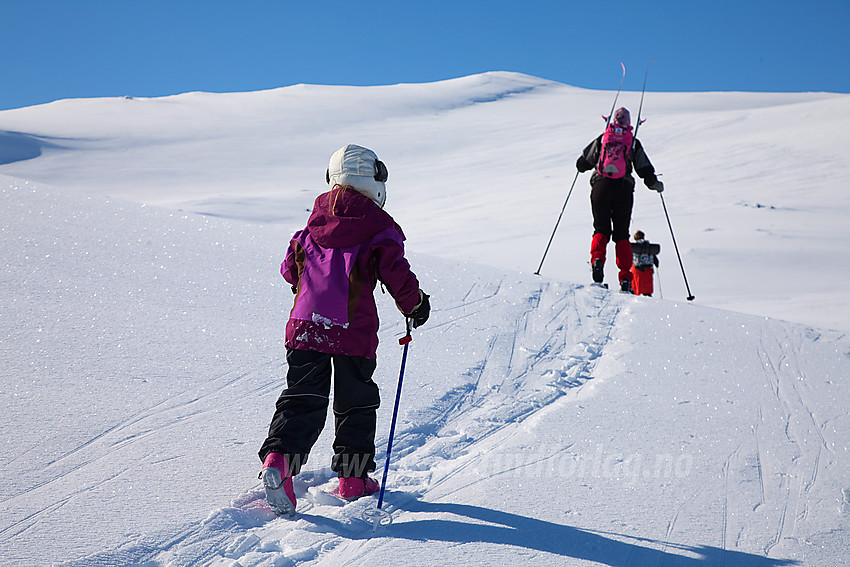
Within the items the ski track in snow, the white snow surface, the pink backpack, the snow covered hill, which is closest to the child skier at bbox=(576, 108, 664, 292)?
the pink backpack

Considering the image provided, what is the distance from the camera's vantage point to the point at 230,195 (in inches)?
860

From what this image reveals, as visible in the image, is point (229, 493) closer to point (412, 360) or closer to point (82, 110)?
point (412, 360)

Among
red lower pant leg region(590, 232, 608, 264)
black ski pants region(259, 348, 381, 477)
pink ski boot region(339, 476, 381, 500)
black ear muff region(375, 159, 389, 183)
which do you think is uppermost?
black ear muff region(375, 159, 389, 183)

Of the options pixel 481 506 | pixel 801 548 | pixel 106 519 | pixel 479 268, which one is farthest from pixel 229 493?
pixel 479 268

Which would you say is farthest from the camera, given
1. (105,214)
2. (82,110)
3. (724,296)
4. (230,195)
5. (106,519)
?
(82,110)

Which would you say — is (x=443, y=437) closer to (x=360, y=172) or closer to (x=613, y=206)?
(x=360, y=172)

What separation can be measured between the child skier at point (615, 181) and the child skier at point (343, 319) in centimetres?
409

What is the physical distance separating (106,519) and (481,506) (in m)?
1.32

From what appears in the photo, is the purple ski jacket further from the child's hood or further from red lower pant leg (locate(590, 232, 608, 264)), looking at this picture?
red lower pant leg (locate(590, 232, 608, 264))

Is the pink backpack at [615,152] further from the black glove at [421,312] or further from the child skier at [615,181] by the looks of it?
the black glove at [421,312]

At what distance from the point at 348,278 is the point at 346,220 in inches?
8.8

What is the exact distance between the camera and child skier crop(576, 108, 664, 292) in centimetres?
634

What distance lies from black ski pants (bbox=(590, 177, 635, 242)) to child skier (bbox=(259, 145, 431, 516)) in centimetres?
411

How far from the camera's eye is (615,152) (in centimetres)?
631
